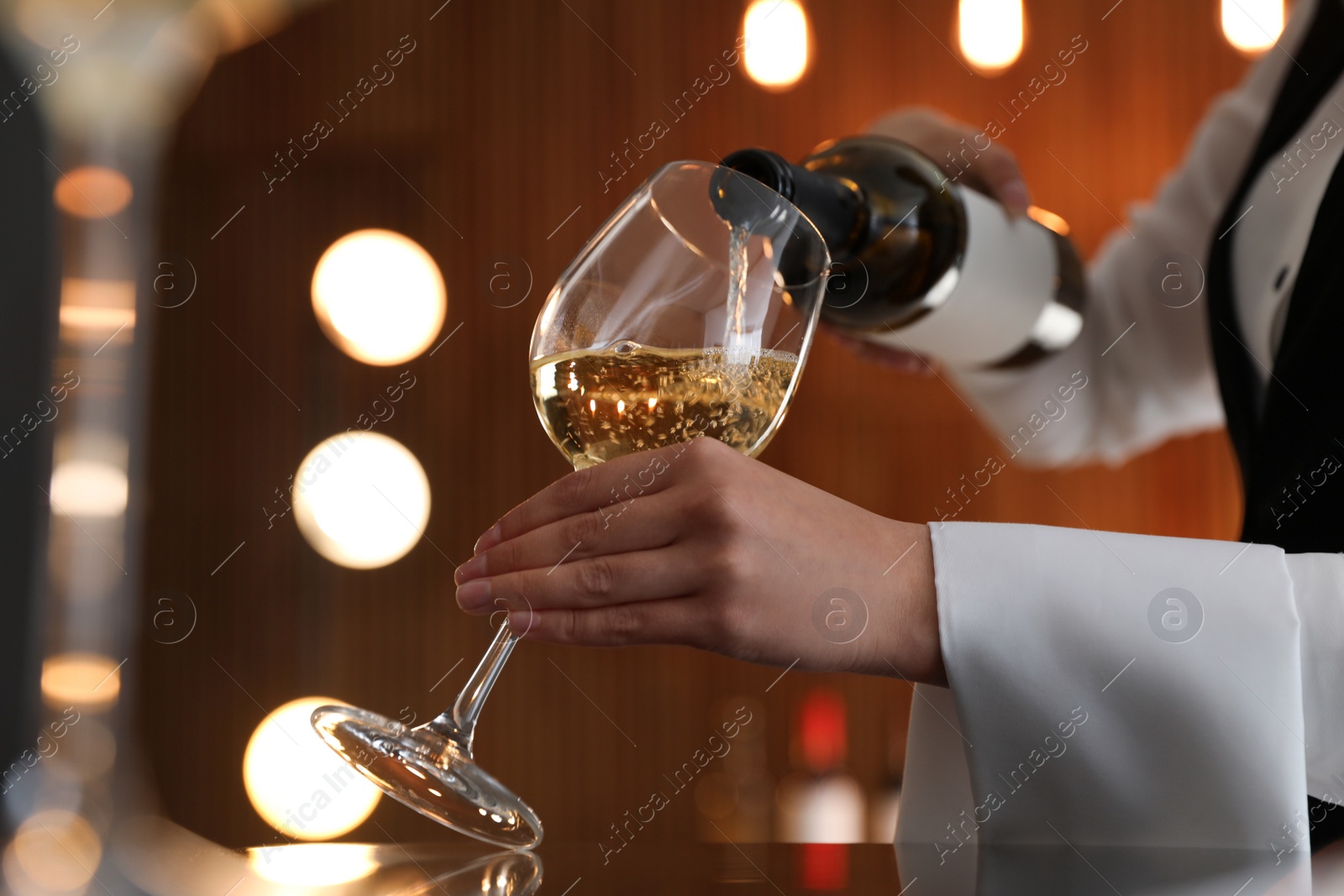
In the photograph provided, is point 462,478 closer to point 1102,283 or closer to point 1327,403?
point 1102,283

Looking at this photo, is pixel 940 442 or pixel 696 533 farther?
pixel 940 442

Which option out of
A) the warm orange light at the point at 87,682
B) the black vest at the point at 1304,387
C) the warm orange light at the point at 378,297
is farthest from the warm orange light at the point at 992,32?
the warm orange light at the point at 87,682

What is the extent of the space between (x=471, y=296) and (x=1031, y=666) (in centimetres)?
218

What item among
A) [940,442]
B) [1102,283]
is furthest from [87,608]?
[1102,283]

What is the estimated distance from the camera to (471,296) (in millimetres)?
2543

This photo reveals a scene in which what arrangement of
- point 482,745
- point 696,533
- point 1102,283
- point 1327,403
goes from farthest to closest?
1. point 482,745
2. point 1102,283
3. point 1327,403
4. point 696,533

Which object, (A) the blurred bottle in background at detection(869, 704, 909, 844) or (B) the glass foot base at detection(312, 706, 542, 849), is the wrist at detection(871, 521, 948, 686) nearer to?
(B) the glass foot base at detection(312, 706, 542, 849)

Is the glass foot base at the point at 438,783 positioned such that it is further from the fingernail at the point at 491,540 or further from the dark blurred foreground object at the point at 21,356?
the dark blurred foreground object at the point at 21,356

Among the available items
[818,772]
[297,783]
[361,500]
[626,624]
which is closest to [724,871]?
[626,624]

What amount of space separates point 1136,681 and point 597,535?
10.8 inches

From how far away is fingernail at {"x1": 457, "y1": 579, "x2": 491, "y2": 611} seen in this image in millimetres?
514

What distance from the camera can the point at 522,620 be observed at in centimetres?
52

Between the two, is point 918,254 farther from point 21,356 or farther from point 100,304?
point 100,304

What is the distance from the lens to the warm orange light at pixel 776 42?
2.49m
